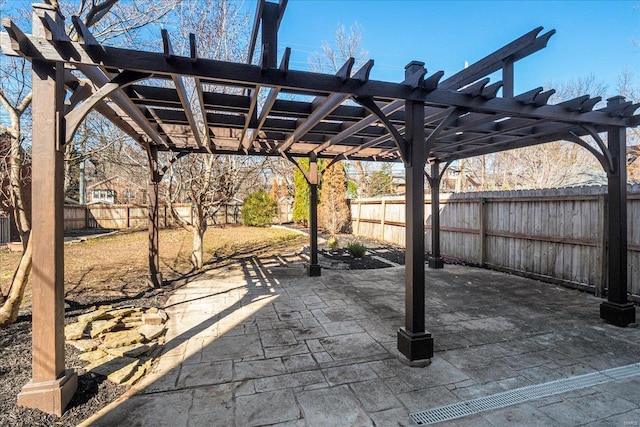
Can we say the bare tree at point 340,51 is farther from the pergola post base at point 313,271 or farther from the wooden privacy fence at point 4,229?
the wooden privacy fence at point 4,229

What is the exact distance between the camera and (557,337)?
3416mm

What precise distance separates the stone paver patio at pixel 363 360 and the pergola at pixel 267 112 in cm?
43

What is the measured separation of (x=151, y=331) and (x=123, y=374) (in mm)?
924

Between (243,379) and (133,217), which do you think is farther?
(133,217)

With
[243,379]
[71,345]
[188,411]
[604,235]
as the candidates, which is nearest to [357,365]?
[243,379]

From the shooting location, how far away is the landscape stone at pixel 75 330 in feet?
10.6

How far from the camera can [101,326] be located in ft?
11.2

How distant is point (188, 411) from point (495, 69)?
4188 millimetres

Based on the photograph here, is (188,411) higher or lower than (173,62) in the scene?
lower


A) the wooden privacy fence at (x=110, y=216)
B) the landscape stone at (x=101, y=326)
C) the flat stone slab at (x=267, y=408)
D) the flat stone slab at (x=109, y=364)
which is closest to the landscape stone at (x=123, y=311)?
the landscape stone at (x=101, y=326)

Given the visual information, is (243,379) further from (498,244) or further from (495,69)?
(498,244)

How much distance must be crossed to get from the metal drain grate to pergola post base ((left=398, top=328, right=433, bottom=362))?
1.99 feet

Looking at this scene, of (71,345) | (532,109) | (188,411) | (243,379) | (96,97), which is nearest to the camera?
(188,411)

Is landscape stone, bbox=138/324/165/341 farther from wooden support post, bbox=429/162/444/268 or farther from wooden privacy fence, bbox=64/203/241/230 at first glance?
wooden privacy fence, bbox=64/203/241/230
